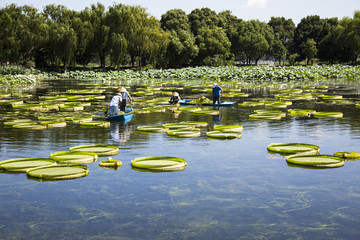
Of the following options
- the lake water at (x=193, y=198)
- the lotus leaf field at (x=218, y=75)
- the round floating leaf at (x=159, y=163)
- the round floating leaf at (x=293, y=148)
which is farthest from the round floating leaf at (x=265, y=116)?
the lotus leaf field at (x=218, y=75)

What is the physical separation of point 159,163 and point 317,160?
4.70m

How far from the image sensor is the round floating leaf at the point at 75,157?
13.5 meters

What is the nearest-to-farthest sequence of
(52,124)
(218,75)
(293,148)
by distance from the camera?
(293,148)
(52,124)
(218,75)

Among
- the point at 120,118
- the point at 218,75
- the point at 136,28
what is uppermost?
the point at 136,28

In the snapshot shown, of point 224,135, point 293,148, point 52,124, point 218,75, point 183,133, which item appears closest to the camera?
point 293,148

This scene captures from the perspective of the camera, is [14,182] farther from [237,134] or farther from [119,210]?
[237,134]

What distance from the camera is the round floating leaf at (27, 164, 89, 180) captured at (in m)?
12.1

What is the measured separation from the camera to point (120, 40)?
8262 cm

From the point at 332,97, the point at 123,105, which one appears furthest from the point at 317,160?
the point at 332,97

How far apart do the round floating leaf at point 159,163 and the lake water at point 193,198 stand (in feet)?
0.75

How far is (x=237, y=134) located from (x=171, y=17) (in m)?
104

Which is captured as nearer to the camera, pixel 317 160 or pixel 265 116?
pixel 317 160

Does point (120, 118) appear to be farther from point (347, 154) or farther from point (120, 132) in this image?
point (347, 154)

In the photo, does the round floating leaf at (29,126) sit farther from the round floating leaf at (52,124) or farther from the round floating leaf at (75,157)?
the round floating leaf at (75,157)
